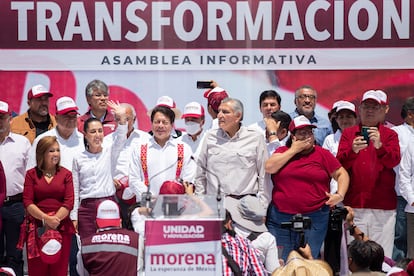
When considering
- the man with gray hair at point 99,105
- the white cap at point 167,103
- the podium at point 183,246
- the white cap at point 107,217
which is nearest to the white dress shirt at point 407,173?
the white cap at point 167,103

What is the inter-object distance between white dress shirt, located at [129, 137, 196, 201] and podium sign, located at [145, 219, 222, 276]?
2.52 metres

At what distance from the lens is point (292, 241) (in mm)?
9086

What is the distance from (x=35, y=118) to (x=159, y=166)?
4.56ft

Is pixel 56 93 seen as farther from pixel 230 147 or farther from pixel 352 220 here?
pixel 352 220

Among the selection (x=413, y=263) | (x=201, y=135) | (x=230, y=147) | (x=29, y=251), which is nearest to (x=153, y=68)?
(x=201, y=135)

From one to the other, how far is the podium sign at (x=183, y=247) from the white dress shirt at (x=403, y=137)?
3194 millimetres

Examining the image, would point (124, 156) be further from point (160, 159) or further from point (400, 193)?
point (400, 193)

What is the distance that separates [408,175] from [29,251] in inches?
125

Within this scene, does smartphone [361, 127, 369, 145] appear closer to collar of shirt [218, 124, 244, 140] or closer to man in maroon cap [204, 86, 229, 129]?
collar of shirt [218, 124, 244, 140]

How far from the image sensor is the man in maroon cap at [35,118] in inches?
399

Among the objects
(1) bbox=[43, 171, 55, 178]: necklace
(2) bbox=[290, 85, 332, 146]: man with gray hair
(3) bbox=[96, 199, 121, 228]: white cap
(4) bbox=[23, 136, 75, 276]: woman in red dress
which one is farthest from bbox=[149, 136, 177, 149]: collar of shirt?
(3) bbox=[96, 199, 121, 228]: white cap

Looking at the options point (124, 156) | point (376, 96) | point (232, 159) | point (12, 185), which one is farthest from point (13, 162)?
point (376, 96)

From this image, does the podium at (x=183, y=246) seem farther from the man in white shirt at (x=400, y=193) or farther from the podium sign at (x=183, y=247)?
the man in white shirt at (x=400, y=193)

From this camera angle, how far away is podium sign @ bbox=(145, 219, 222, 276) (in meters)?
6.87
